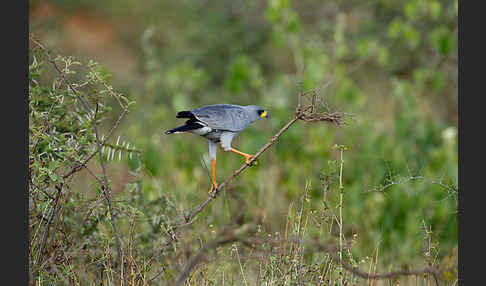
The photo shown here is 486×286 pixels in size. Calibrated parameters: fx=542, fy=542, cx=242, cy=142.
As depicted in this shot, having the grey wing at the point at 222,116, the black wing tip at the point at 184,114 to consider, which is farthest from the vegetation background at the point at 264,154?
the grey wing at the point at 222,116

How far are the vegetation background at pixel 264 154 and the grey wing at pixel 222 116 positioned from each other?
46 cm

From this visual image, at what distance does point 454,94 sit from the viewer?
11375mm

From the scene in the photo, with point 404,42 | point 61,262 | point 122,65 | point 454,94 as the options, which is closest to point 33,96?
point 61,262

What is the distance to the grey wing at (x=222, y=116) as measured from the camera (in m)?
3.65

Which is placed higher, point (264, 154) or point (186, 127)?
point (186, 127)

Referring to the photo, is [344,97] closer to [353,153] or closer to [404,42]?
[353,153]

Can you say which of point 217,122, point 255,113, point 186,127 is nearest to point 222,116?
point 217,122

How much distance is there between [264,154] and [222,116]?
4.66 m

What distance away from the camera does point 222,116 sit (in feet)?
12.1

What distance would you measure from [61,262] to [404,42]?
8.47 meters

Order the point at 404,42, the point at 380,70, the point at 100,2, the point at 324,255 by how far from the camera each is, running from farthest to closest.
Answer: the point at 100,2
the point at 380,70
the point at 404,42
the point at 324,255

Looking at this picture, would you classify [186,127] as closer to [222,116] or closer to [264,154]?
[222,116]

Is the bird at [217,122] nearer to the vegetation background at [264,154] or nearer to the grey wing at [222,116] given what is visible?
the grey wing at [222,116]

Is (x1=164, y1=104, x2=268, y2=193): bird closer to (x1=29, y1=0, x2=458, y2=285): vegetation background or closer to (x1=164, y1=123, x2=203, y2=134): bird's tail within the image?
(x1=164, y1=123, x2=203, y2=134): bird's tail
